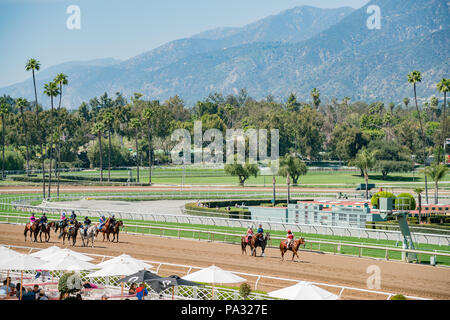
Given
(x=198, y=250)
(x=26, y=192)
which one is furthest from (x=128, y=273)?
(x=26, y=192)

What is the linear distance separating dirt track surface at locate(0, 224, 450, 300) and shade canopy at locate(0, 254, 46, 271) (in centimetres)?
524

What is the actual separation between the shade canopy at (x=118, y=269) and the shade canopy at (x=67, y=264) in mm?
823

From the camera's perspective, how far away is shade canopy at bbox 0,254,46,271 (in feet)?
53.5

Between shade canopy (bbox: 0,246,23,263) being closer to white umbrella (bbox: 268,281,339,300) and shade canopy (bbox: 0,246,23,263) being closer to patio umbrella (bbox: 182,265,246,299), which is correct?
patio umbrella (bbox: 182,265,246,299)

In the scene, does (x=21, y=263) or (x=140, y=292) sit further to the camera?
(x=21, y=263)

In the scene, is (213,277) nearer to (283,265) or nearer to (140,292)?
(140,292)

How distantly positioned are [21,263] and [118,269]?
9.17 feet

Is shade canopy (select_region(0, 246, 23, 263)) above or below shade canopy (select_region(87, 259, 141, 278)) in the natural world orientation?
above

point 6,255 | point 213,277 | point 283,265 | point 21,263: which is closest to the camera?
point 213,277

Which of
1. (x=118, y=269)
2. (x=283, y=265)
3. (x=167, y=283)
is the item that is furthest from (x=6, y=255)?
(x=283, y=265)

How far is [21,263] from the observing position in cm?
1659

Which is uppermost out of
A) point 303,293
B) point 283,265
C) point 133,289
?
point 303,293

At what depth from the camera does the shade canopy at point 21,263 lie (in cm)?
1630

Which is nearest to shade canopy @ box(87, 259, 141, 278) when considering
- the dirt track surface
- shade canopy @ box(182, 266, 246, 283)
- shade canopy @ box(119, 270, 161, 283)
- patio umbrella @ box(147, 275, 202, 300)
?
shade canopy @ box(119, 270, 161, 283)
